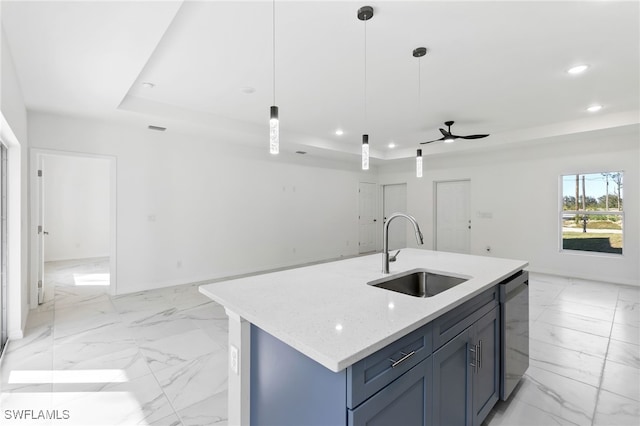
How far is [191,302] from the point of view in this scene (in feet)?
13.3

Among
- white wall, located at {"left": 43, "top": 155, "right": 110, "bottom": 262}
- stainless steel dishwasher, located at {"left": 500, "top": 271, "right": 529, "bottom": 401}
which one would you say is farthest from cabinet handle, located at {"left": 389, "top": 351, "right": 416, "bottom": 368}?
white wall, located at {"left": 43, "top": 155, "right": 110, "bottom": 262}

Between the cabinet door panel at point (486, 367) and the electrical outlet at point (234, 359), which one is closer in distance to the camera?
the electrical outlet at point (234, 359)

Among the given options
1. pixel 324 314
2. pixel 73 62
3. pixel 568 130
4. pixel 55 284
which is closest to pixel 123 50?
pixel 73 62

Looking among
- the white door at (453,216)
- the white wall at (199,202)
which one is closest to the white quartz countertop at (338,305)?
the white wall at (199,202)

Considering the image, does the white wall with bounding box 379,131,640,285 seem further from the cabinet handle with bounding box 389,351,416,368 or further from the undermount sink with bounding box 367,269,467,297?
the cabinet handle with bounding box 389,351,416,368

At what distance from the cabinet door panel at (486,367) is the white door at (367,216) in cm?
604

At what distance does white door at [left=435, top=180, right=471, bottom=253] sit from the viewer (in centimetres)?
684

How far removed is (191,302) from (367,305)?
3335 mm

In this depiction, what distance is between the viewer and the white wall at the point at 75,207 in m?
7.07

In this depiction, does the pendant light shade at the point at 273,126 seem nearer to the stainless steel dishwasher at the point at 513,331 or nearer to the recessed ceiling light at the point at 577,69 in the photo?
the stainless steel dishwasher at the point at 513,331

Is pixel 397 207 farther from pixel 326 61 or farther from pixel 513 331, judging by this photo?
pixel 513 331

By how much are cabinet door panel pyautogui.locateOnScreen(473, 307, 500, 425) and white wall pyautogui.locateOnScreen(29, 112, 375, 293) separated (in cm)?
447

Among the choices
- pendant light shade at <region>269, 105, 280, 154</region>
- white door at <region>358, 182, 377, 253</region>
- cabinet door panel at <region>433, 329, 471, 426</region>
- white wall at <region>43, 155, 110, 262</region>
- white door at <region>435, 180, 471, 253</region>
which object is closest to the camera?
cabinet door panel at <region>433, 329, 471, 426</region>

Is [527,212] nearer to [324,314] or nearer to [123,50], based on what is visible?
[324,314]
